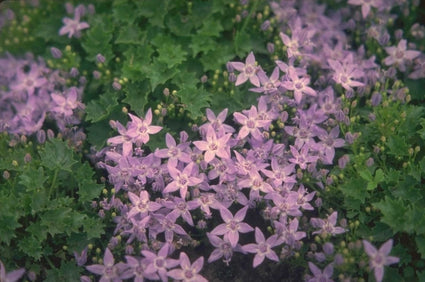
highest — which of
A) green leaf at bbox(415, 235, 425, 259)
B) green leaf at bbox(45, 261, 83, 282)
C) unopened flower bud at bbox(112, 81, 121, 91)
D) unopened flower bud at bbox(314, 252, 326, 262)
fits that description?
unopened flower bud at bbox(112, 81, 121, 91)

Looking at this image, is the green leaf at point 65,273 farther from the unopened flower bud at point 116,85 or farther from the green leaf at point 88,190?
the unopened flower bud at point 116,85

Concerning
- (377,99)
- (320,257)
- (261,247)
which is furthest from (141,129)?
(377,99)

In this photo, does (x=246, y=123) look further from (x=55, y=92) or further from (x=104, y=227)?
(x=55, y=92)

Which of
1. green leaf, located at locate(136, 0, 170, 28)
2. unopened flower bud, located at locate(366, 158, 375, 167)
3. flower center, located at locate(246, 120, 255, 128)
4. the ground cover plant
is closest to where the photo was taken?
the ground cover plant

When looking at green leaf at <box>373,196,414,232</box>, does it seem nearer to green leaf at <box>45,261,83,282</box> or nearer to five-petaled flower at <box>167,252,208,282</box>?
five-petaled flower at <box>167,252,208,282</box>

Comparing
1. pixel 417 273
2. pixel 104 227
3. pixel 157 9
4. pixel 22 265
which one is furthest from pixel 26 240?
pixel 417 273

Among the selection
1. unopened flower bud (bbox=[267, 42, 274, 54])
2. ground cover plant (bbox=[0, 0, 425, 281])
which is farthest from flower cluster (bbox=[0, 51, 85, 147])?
unopened flower bud (bbox=[267, 42, 274, 54])
